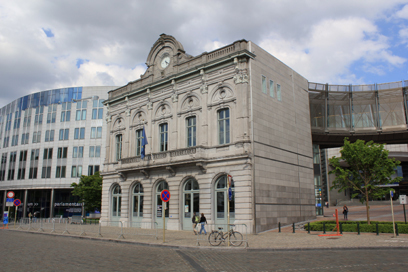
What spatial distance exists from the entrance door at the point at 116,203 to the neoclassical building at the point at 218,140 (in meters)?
0.12

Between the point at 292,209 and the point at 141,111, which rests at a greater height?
the point at 141,111

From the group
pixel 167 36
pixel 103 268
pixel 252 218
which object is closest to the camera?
pixel 103 268

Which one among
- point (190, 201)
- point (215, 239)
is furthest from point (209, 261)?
point (190, 201)

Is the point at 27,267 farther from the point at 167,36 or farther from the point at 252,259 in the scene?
the point at 167,36

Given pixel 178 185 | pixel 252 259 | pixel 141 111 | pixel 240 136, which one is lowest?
pixel 252 259

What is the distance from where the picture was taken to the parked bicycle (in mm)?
17516

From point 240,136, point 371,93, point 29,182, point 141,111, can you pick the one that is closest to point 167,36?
point 141,111

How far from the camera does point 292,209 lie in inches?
1144

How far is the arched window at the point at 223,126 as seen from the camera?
2780 cm

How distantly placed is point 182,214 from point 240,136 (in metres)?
8.69

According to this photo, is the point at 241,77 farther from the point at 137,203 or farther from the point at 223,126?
the point at 137,203

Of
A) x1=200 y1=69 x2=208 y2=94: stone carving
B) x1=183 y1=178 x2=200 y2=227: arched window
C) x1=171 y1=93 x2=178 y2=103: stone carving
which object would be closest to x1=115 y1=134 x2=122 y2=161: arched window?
x1=171 y1=93 x2=178 y2=103: stone carving

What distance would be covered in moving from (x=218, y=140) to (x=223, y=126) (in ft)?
4.00

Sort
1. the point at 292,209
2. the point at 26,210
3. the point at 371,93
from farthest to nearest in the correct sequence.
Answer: the point at 26,210
the point at 371,93
the point at 292,209
